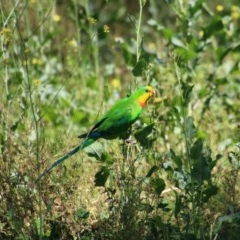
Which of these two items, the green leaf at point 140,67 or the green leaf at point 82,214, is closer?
the green leaf at point 82,214

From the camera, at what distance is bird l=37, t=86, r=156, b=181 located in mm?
3084

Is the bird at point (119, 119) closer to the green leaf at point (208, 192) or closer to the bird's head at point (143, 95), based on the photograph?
the bird's head at point (143, 95)

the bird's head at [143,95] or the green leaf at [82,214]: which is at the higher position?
the bird's head at [143,95]

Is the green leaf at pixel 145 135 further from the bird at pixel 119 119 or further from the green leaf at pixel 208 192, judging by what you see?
the green leaf at pixel 208 192

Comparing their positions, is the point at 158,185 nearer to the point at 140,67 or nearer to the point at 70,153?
the point at 70,153

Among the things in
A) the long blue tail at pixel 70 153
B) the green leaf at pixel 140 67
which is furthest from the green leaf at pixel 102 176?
the green leaf at pixel 140 67

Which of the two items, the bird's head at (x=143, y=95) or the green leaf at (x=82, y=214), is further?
the bird's head at (x=143, y=95)

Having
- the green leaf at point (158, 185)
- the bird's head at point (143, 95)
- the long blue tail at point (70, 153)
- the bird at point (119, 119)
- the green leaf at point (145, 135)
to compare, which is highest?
the bird's head at point (143, 95)

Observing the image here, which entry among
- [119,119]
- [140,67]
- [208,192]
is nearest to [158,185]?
[208,192]

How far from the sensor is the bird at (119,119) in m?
3.08

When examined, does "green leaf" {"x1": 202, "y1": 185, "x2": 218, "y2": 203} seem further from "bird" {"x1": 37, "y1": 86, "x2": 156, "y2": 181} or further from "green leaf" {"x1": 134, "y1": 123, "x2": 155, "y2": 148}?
"bird" {"x1": 37, "y1": 86, "x2": 156, "y2": 181}

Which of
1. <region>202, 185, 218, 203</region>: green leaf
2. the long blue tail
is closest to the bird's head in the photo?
the long blue tail

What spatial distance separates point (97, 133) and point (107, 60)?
184 inches

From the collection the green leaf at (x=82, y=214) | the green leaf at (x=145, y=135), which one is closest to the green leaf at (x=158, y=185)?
the green leaf at (x=145, y=135)
